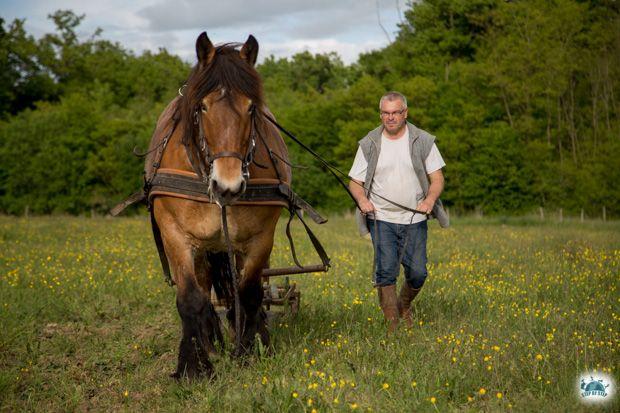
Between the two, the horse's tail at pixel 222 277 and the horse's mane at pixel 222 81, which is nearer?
the horse's mane at pixel 222 81

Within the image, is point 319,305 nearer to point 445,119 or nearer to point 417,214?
point 417,214

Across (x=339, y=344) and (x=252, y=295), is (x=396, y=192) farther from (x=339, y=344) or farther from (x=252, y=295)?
(x=252, y=295)

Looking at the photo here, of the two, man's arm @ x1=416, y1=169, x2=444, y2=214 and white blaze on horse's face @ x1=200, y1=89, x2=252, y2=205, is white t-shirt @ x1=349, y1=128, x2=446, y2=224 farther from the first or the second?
white blaze on horse's face @ x1=200, y1=89, x2=252, y2=205

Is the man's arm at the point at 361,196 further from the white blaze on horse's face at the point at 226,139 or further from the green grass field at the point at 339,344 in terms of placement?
the white blaze on horse's face at the point at 226,139

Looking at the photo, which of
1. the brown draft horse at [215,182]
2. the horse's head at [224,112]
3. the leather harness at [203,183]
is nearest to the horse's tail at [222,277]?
the brown draft horse at [215,182]

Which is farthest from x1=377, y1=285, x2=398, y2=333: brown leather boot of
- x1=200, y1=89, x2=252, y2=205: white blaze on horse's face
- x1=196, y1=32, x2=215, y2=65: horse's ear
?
x1=196, y1=32, x2=215, y2=65: horse's ear

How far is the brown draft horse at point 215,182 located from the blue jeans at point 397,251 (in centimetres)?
101

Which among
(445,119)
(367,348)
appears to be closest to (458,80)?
(445,119)

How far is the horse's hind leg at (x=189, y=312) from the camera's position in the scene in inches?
199

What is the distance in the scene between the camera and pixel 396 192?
19.5ft

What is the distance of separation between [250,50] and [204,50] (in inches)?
13.8

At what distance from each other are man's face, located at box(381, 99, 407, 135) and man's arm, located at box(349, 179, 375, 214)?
0.57m

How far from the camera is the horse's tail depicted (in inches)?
242

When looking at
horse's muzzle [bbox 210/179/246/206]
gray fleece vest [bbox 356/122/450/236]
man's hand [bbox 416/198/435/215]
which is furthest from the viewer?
gray fleece vest [bbox 356/122/450/236]
